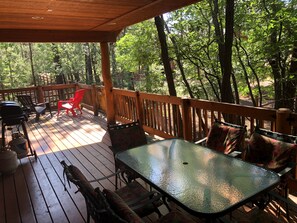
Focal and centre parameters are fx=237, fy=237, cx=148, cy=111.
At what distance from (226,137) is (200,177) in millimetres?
997

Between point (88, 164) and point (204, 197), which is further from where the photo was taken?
point (88, 164)

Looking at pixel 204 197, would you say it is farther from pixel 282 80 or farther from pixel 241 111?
pixel 282 80

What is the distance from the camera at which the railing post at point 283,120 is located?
2.49 meters

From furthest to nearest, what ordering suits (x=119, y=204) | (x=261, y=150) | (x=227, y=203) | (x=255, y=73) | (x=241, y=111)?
(x=255, y=73) < (x=241, y=111) < (x=261, y=150) < (x=227, y=203) < (x=119, y=204)

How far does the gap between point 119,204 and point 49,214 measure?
184 cm

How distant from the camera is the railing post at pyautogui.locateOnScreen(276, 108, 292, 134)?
249cm

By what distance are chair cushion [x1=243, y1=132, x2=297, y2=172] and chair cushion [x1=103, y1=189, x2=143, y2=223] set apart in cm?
158

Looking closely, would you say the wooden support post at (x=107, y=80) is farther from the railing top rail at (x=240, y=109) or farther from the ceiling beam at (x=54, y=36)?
the railing top rail at (x=240, y=109)

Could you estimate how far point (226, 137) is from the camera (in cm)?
273

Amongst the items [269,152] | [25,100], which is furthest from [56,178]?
[25,100]

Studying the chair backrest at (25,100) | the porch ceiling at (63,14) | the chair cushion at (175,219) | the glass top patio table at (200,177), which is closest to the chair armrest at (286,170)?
the glass top patio table at (200,177)

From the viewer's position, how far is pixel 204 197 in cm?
161

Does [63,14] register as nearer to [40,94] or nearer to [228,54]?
[228,54]

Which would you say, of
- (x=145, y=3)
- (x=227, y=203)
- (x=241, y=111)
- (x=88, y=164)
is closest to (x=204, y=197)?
(x=227, y=203)
